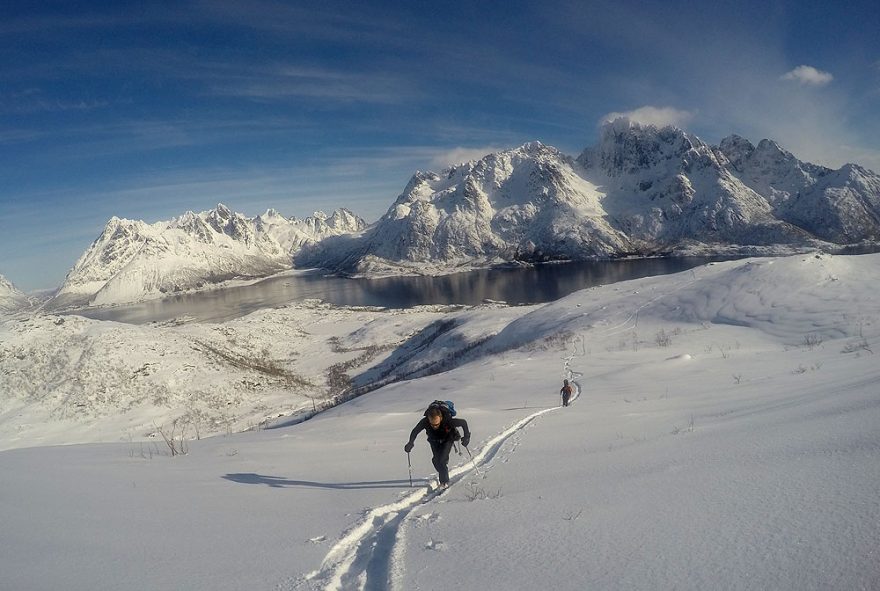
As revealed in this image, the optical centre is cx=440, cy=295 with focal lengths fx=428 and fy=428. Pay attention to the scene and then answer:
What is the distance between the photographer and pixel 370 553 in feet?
12.8

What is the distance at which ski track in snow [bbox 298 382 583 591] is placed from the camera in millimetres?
3365

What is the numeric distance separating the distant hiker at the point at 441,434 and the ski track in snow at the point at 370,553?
14.2 inches

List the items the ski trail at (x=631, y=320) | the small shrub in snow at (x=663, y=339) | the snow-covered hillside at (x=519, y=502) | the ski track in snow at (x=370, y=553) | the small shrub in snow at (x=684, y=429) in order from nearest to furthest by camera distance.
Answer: the snow-covered hillside at (x=519, y=502) < the ski track in snow at (x=370, y=553) < the small shrub in snow at (x=684, y=429) < the small shrub in snow at (x=663, y=339) < the ski trail at (x=631, y=320)

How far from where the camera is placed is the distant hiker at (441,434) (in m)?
6.13

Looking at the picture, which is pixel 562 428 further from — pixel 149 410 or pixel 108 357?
pixel 108 357

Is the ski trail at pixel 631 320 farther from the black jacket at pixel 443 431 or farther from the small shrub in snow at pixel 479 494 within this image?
the small shrub in snow at pixel 479 494

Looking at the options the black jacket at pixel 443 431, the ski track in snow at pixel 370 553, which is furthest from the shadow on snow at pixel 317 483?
the black jacket at pixel 443 431

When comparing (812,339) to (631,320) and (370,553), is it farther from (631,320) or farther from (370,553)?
(370,553)

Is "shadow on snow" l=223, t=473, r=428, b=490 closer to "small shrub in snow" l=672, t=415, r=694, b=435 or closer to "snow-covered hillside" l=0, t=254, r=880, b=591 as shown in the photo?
"snow-covered hillside" l=0, t=254, r=880, b=591

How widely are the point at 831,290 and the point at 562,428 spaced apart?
25170 millimetres

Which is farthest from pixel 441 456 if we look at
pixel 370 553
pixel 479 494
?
pixel 370 553

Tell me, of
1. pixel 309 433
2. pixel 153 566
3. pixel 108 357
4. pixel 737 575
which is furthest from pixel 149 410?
pixel 737 575

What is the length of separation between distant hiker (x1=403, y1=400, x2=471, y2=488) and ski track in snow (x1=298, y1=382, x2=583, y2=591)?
1.19 feet

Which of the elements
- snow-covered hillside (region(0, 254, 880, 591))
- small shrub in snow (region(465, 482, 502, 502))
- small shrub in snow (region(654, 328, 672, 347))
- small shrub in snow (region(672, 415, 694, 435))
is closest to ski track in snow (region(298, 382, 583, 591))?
snow-covered hillside (region(0, 254, 880, 591))
